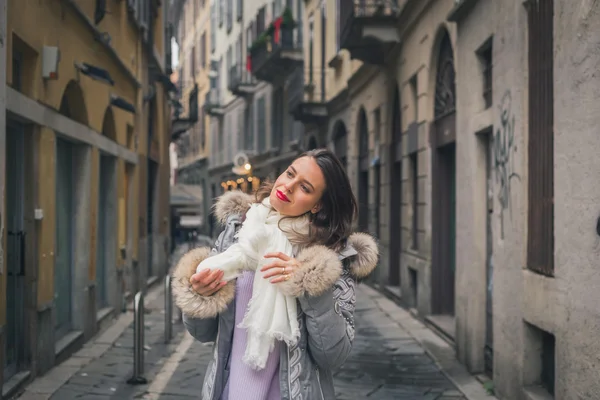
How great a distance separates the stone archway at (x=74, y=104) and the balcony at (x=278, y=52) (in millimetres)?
15758

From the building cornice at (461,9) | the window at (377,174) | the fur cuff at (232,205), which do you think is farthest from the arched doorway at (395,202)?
the fur cuff at (232,205)

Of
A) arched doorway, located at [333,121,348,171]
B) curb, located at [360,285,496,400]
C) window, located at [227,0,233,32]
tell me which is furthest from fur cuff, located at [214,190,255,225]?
window, located at [227,0,233,32]

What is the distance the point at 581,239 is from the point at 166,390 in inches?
165

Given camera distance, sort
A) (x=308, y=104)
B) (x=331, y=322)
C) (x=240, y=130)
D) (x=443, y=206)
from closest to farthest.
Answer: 1. (x=331, y=322)
2. (x=443, y=206)
3. (x=308, y=104)
4. (x=240, y=130)

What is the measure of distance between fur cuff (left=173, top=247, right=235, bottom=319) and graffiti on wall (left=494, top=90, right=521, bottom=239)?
14.5 feet

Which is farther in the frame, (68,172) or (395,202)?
(395,202)

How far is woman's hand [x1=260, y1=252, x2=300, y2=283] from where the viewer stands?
10.0ft

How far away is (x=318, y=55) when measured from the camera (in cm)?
2439

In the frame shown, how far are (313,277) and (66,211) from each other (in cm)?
818

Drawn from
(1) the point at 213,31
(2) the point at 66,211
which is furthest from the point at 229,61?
(2) the point at 66,211

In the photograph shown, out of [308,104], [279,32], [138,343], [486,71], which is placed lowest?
[138,343]

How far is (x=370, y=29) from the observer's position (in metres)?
15.0

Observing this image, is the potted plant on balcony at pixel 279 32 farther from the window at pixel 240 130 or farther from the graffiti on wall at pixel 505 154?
the graffiti on wall at pixel 505 154

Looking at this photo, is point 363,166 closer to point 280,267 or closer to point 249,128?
point 280,267
